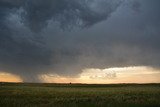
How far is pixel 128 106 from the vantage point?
2078 cm

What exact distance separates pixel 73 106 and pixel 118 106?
10.9 feet

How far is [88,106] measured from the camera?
68.6ft

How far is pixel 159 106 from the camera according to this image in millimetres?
20672

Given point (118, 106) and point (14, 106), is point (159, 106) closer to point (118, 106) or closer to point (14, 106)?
point (118, 106)

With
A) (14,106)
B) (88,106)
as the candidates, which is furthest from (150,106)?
(14,106)

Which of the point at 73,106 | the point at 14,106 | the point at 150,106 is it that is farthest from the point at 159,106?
the point at 14,106

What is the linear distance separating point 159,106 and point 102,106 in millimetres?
4216

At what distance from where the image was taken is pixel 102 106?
67.4 feet

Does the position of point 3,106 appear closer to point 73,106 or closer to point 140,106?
point 73,106

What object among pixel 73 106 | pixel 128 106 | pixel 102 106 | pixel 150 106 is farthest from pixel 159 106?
pixel 73 106

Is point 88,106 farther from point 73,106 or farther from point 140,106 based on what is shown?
point 140,106

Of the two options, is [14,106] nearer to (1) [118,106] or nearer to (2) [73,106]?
(2) [73,106]

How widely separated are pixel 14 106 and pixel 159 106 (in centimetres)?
1074

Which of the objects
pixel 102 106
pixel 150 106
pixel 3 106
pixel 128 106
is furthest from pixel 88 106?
pixel 3 106
